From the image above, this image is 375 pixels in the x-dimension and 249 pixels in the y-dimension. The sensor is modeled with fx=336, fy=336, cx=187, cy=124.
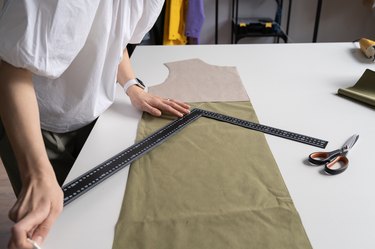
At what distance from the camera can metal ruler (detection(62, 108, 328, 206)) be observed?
0.64m

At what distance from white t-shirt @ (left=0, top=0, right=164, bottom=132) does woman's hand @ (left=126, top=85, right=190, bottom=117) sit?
0.28 feet

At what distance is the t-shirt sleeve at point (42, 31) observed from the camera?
49cm

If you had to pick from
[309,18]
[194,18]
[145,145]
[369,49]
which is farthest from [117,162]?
[309,18]

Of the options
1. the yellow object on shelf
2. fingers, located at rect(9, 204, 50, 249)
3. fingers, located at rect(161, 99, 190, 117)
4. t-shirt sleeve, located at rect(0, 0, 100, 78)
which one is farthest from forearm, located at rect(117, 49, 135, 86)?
the yellow object on shelf

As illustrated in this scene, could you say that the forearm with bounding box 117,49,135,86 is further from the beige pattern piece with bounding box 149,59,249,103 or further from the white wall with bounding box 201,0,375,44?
the white wall with bounding box 201,0,375,44

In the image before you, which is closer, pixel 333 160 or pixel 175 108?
pixel 333 160

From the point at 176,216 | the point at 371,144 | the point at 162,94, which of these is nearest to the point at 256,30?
the point at 162,94

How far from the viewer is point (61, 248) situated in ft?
1.73

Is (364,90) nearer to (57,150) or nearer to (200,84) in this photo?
(200,84)

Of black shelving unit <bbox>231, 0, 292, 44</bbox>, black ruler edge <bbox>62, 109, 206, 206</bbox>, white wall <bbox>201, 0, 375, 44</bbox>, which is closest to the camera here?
black ruler edge <bbox>62, 109, 206, 206</bbox>

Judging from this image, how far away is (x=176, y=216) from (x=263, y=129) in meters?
0.35

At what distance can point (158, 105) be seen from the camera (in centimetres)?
90

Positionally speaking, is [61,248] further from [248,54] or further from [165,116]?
[248,54]

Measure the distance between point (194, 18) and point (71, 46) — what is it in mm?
1799
